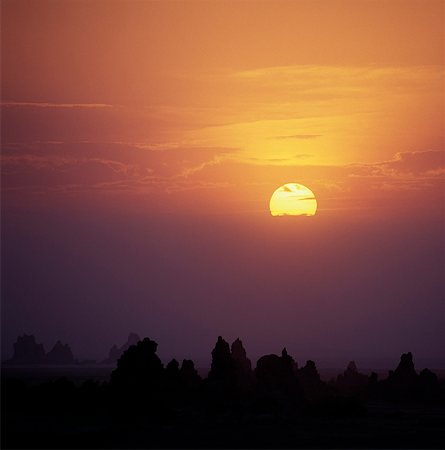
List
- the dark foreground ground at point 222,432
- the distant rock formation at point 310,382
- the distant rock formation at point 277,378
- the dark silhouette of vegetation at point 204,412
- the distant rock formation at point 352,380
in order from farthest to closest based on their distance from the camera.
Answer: the distant rock formation at point 352,380 → the distant rock formation at point 310,382 → the distant rock formation at point 277,378 → the dark silhouette of vegetation at point 204,412 → the dark foreground ground at point 222,432

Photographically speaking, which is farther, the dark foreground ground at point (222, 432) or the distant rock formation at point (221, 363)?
the distant rock formation at point (221, 363)

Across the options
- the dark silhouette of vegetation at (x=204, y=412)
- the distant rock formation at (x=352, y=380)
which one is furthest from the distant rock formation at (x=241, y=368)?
the distant rock formation at (x=352, y=380)

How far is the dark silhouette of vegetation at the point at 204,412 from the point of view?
73.3m

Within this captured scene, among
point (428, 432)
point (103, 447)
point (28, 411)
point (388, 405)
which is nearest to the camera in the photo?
point (103, 447)

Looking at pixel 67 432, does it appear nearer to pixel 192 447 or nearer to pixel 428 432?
pixel 192 447

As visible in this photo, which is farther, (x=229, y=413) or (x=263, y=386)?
(x=263, y=386)

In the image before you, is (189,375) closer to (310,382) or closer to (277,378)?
(310,382)

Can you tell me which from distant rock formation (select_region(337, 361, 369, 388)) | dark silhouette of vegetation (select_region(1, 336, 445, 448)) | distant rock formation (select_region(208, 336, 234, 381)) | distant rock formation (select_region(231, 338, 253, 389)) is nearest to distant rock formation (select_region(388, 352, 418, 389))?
distant rock formation (select_region(337, 361, 369, 388))

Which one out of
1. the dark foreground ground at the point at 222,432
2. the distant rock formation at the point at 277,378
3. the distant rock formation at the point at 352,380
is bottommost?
the dark foreground ground at the point at 222,432

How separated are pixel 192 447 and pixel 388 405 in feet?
161

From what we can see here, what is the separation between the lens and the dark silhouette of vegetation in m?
73.3

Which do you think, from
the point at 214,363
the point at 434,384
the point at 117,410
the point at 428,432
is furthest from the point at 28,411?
the point at 434,384

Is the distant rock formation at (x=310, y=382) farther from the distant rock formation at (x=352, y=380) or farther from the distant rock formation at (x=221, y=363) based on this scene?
the distant rock formation at (x=352, y=380)

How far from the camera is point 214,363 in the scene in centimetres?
10312
